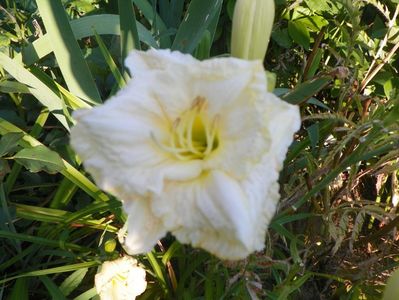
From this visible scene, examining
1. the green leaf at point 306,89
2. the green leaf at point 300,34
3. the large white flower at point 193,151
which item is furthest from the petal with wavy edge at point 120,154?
the green leaf at point 300,34

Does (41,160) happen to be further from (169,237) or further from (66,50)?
(169,237)

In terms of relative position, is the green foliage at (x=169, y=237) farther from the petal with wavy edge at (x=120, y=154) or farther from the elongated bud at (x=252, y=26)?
the petal with wavy edge at (x=120, y=154)

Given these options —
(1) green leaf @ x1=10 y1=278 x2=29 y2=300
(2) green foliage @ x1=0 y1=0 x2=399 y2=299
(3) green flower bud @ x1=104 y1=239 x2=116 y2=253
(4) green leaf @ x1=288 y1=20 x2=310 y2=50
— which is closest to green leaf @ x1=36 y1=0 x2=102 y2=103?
(2) green foliage @ x1=0 y1=0 x2=399 y2=299

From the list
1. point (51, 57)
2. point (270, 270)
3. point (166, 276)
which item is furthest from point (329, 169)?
point (51, 57)

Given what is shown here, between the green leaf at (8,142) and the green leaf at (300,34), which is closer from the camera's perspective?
the green leaf at (8,142)

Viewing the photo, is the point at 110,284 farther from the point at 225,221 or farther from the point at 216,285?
the point at 225,221

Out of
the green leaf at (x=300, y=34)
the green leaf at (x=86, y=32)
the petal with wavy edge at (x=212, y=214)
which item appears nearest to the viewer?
the petal with wavy edge at (x=212, y=214)
